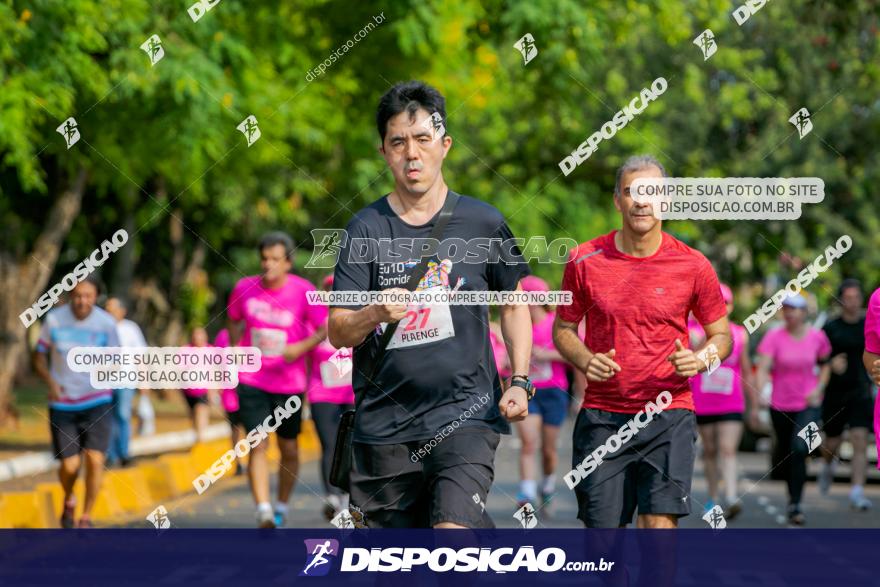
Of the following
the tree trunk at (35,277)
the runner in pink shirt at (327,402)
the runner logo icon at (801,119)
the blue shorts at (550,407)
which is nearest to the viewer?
the runner in pink shirt at (327,402)

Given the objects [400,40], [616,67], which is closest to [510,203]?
[616,67]

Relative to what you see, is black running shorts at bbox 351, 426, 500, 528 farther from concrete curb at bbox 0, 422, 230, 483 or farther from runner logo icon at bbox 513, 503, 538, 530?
concrete curb at bbox 0, 422, 230, 483

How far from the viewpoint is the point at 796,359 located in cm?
1359

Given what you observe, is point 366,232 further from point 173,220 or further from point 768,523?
point 173,220

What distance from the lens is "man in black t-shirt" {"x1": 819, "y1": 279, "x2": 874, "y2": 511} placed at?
13.9 metres

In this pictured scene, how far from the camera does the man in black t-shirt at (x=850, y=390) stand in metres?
13.9

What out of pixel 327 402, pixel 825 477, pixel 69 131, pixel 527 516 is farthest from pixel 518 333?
pixel 825 477

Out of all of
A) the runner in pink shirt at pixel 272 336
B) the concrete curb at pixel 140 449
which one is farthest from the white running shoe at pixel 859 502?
the concrete curb at pixel 140 449

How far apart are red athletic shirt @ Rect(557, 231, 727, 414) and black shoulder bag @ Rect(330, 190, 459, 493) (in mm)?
1005

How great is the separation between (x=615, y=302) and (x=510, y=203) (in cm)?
2339

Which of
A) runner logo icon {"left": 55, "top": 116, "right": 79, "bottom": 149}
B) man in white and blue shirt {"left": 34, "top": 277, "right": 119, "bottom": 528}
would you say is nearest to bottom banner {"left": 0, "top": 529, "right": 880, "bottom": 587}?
man in white and blue shirt {"left": 34, "top": 277, "right": 119, "bottom": 528}

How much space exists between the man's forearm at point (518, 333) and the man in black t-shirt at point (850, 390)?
8016 millimetres

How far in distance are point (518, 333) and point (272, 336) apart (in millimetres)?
5498

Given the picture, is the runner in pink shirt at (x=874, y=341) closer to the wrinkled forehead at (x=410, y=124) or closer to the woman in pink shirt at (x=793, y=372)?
the wrinkled forehead at (x=410, y=124)
